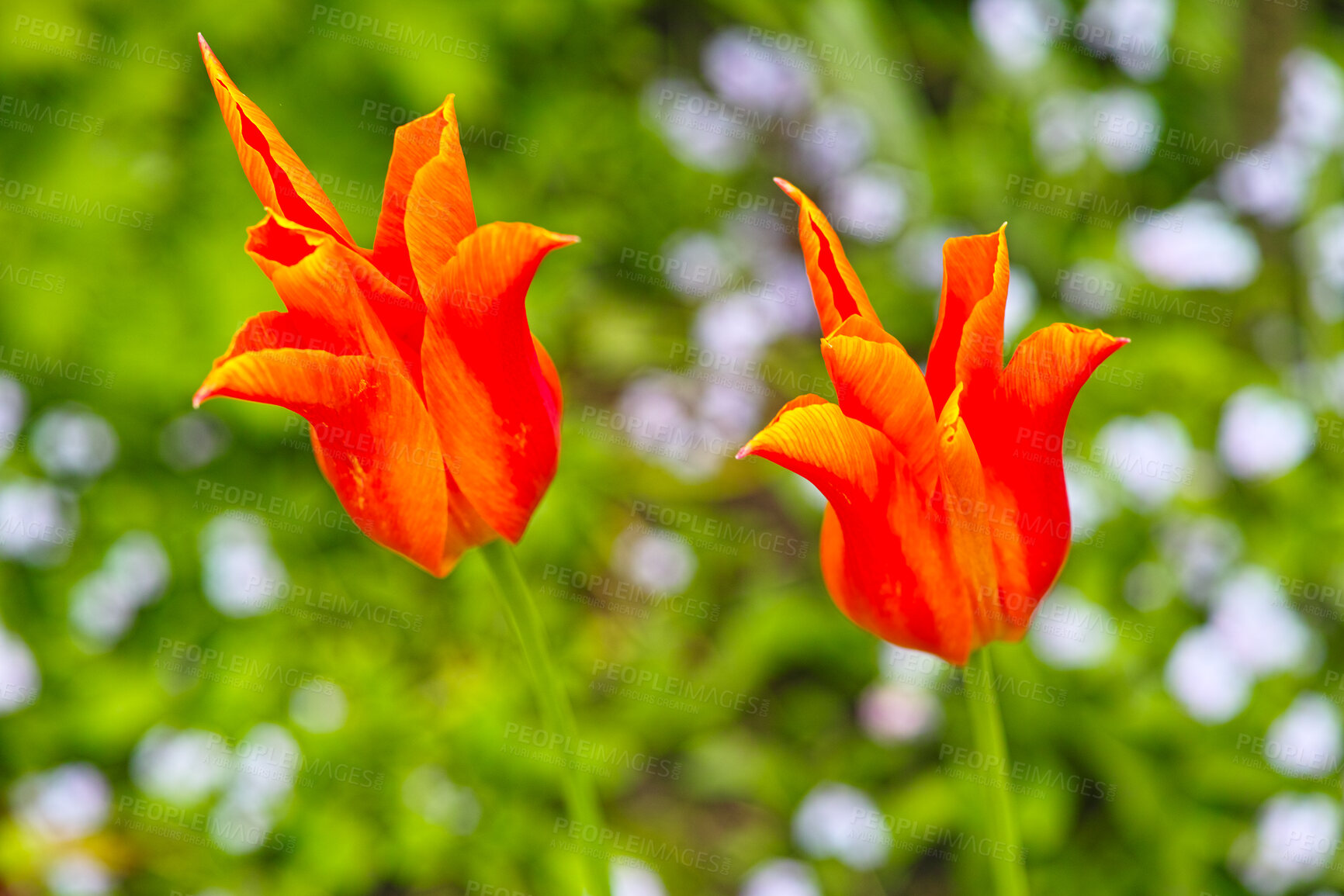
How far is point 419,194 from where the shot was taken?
0.28 metres

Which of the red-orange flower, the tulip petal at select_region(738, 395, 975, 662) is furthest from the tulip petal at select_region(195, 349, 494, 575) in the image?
the tulip petal at select_region(738, 395, 975, 662)

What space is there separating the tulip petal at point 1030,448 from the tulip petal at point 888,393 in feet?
0.06

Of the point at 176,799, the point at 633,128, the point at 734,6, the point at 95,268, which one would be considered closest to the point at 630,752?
the point at 176,799

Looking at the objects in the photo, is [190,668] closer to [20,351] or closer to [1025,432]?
[20,351]

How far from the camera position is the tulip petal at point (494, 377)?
29cm

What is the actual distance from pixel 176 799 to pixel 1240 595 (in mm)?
1036

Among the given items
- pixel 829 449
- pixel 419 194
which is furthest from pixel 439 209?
pixel 829 449

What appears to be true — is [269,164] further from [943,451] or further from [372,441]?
[943,451]

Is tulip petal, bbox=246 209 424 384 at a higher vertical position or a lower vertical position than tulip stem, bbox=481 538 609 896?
higher

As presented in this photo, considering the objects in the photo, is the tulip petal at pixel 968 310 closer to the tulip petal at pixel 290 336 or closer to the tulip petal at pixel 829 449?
the tulip petal at pixel 829 449

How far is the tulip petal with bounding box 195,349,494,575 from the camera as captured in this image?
0.92 feet

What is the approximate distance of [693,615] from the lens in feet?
4.01

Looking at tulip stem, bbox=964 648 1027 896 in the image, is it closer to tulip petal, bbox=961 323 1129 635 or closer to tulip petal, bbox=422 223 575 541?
tulip petal, bbox=961 323 1129 635

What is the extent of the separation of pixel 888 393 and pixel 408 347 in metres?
0.14
